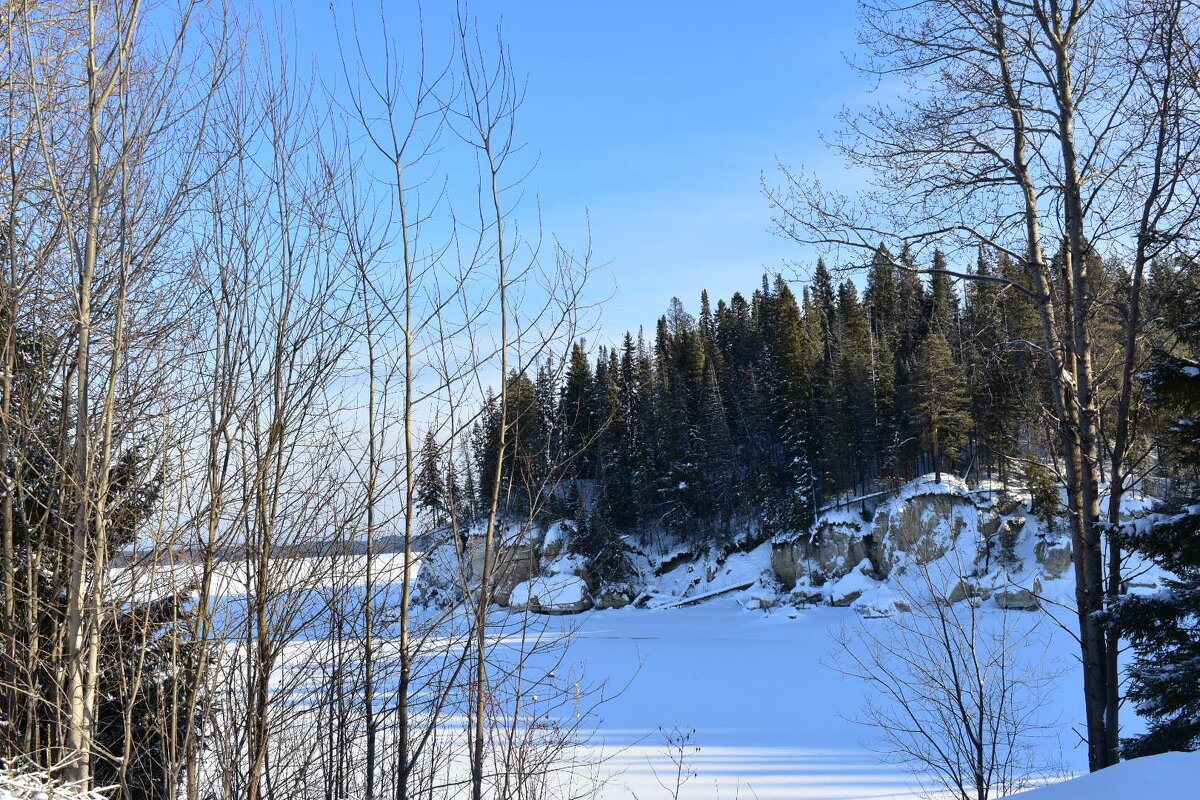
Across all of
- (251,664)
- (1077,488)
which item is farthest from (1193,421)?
(251,664)

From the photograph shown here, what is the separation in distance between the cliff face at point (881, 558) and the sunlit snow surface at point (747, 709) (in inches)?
76.8

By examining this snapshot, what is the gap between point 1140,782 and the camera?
2734 millimetres

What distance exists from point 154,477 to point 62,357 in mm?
1072

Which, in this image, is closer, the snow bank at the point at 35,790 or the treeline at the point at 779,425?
the snow bank at the point at 35,790

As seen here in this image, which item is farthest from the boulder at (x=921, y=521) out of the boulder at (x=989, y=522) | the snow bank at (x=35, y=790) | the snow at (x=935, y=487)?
the snow bank at (x=35, y=790)

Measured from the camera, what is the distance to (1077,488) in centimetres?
504

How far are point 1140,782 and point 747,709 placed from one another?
16896mm

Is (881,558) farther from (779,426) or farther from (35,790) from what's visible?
(35,790)

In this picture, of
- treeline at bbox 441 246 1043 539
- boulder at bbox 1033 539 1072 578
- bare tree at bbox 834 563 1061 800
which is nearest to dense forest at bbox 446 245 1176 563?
treeline at bbox 441 246 1043 539

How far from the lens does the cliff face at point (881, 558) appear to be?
2823cm

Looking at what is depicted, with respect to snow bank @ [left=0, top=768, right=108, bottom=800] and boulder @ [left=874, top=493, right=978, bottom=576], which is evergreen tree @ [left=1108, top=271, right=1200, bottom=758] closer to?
snow bank @ [left=0, top=768, right=108, bottom=800]

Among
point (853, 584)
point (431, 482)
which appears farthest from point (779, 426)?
point (431, 482)

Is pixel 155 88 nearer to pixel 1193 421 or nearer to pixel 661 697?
pixel 1193 421

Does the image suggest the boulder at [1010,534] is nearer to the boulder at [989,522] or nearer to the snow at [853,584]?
the boulder at [989,522]
